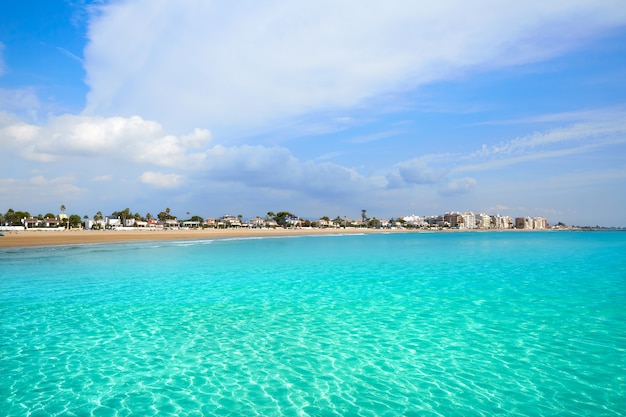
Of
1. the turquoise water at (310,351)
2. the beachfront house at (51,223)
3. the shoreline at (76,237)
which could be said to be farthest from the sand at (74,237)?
the turquoise water at (310,351)

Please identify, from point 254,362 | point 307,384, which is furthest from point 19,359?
point 307,384

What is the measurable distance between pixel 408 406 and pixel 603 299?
48.0 feet

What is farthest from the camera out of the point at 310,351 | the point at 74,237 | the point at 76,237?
the point at 76,237

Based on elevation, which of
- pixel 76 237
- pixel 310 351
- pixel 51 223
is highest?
pixel 51 223

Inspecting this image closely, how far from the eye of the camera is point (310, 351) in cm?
978

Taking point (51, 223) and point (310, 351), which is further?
point (51, 223)

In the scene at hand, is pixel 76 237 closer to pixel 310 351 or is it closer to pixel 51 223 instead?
pixel 310 351

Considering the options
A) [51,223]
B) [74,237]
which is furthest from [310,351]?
[51,223]

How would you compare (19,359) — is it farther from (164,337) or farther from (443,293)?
(443,293)

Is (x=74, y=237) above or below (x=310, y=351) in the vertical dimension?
above

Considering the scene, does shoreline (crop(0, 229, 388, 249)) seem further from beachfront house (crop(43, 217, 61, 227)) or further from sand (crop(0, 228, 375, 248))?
beachfront house (crop(43, 217, 61, 227))

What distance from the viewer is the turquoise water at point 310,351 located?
7117 mm

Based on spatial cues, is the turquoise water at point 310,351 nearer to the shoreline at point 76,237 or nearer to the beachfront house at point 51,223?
the shoreline at point 76,237

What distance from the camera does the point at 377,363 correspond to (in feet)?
29.6
